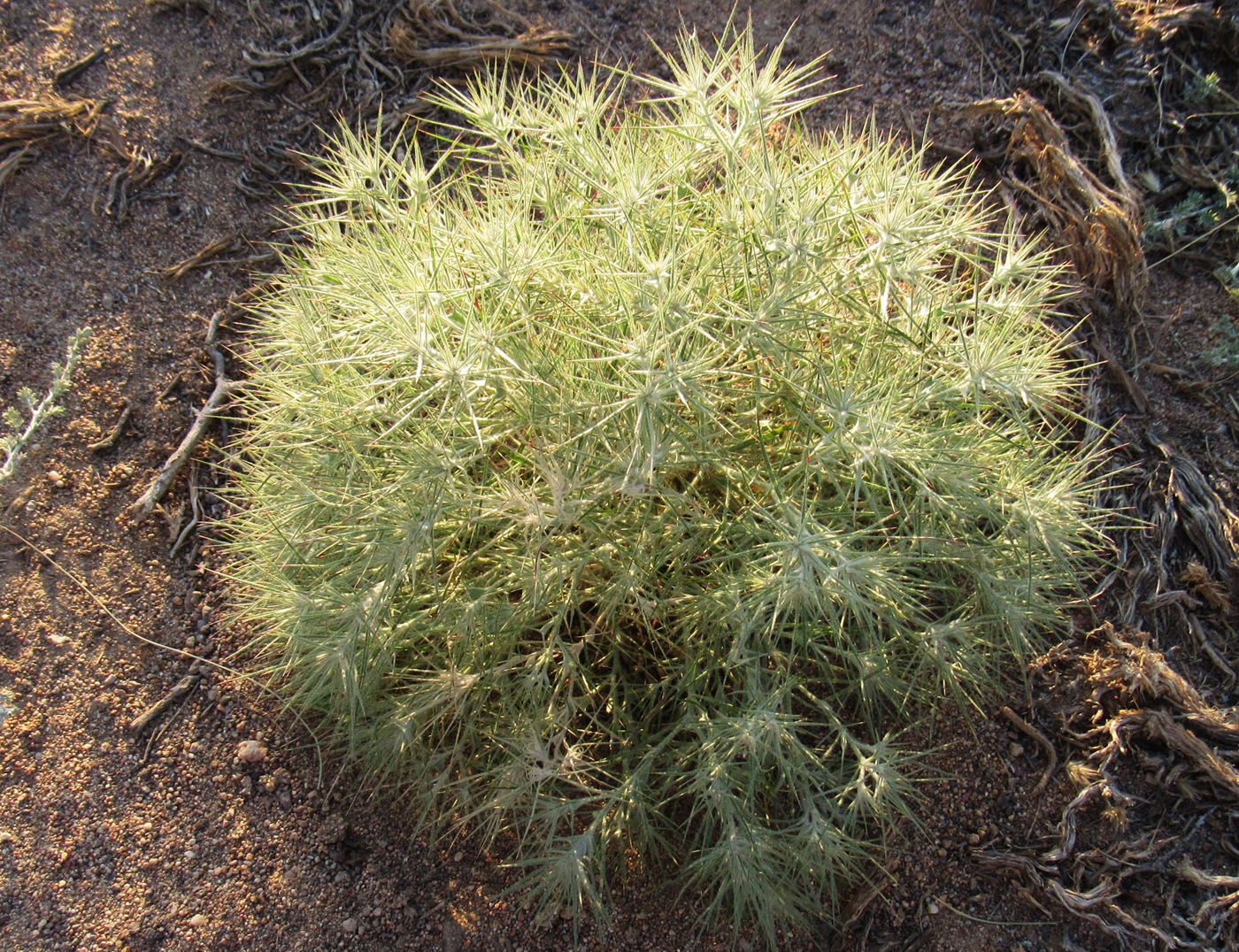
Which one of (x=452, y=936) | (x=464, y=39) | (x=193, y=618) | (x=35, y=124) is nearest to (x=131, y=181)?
(x=35, y=124)

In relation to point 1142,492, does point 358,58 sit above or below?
above

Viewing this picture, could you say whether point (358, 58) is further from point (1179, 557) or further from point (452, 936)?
point (1179, 557)

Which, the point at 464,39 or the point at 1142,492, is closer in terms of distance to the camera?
the point at 1142,492

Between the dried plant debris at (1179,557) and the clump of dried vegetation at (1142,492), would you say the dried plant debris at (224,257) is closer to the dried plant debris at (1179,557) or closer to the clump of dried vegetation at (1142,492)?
the clump of dried vegetation at (1142,492)

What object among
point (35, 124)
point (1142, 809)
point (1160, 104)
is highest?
point (1160, 104)

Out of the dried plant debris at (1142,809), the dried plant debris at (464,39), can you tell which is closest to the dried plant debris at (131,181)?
the dried plant debris at (464,39)

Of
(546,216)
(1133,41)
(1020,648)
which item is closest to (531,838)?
(1020,648)

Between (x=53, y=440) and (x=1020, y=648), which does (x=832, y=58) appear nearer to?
(x=1020, y=648)

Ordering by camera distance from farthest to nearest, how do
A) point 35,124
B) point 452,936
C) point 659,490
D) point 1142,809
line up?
point 35,124
point 1142,809
point 452,936
point 659,490
